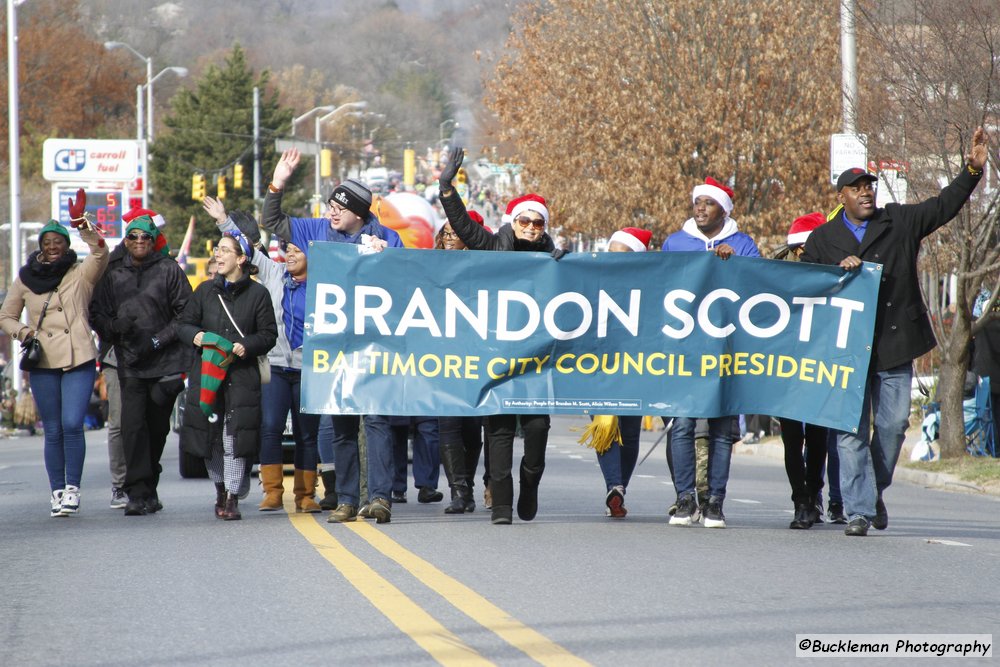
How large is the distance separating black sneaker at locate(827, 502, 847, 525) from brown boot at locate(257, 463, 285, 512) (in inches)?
146

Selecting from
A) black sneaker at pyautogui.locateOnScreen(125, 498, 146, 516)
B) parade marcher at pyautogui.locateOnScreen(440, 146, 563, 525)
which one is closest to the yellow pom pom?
parade marcher at pyautogui.locateOnScreen(440, 146, 563, 525)

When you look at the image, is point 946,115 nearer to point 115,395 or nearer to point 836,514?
point 836,514

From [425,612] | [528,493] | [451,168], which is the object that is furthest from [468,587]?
[451,168]

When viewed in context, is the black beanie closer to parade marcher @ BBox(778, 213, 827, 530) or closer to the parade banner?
the parade banner

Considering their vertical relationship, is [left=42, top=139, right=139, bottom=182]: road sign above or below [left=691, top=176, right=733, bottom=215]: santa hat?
above

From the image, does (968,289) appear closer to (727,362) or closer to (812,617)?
(727,362)

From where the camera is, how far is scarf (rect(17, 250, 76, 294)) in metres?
11.4

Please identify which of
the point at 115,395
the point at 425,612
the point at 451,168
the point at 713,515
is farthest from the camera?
the point at 115,395

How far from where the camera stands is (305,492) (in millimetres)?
11242

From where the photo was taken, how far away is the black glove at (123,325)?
1127cm

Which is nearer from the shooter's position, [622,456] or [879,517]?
[879,517]

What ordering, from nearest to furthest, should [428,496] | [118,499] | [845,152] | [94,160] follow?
[118,499] < [428,496] < [845,152] < [94,160]

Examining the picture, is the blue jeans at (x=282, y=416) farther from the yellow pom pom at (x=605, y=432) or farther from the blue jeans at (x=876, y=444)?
the blue jeans at (x=876, y=444)

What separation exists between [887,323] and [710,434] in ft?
4.32
